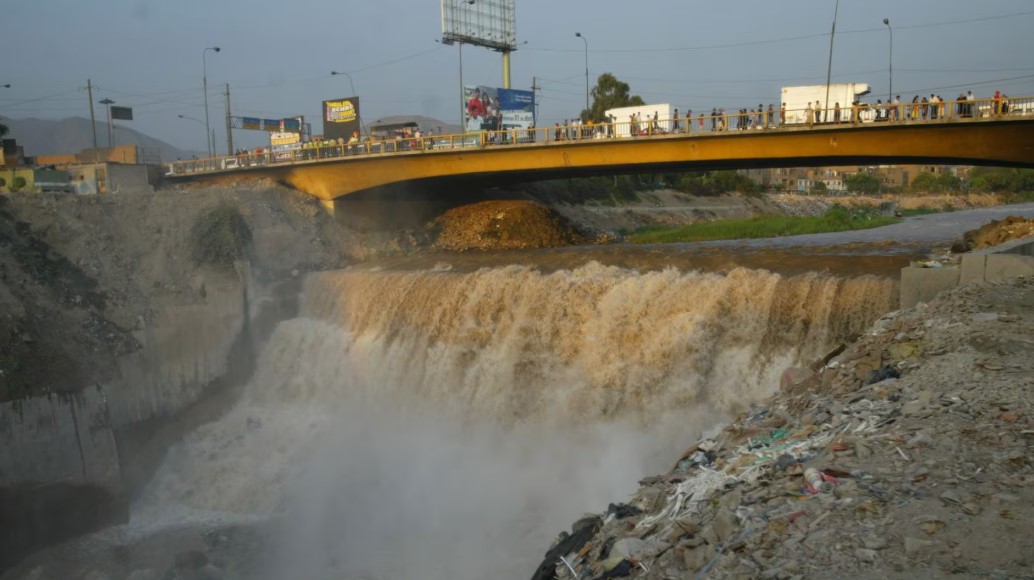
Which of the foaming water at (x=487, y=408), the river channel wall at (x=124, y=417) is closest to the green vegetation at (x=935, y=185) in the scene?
the foaming water at (x=487, y=408)

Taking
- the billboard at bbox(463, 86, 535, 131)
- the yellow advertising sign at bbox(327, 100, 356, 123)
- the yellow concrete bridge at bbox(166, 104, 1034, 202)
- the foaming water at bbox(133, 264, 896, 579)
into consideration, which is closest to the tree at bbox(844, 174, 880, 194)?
the billboard at bbox(463, 86, 535, 131)

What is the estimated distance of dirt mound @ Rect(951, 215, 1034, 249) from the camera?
2158 cm

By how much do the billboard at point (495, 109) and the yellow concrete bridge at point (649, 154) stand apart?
20.0 feet

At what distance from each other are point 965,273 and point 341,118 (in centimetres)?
4262

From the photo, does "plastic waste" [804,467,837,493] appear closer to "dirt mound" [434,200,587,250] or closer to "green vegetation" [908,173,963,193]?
"dirt mound" [434,200,587,250]

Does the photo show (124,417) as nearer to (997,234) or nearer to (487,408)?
(487,408)

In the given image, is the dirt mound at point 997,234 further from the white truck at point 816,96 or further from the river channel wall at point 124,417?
the river channel wall at point 124,417

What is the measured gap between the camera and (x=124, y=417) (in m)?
22.4

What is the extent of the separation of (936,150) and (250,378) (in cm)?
2296

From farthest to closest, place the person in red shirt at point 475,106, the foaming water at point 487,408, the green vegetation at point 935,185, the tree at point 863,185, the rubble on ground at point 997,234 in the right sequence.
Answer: the tree at point 863,185
the green vegetation at point 935,185
the person in red shirt at point 475,106
the rubble on ground at point 997,234
the foaming water at point 487,408

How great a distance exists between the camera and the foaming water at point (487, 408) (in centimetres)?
1705

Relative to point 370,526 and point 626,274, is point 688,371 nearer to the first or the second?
point 626,274

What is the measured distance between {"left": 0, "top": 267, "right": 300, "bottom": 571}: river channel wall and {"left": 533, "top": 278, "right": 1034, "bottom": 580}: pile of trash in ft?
50.8

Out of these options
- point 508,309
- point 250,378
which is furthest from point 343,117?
point 508,309
